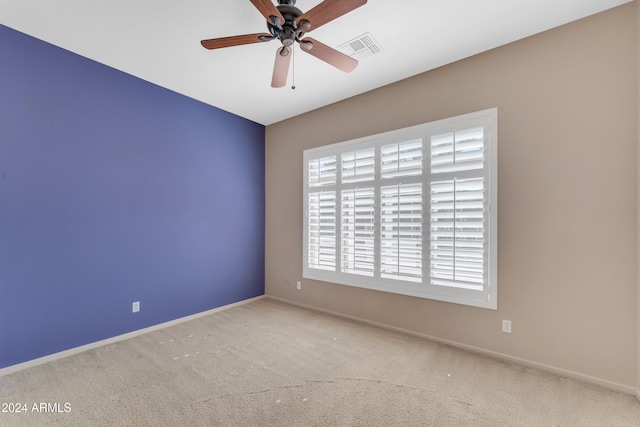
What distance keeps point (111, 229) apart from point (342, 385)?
2804 millimetres

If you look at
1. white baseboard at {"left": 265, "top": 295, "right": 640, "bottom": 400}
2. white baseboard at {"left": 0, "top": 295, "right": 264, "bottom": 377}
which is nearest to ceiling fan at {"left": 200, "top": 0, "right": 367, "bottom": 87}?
white baseboard at {"left": 265, "top": 295, "right": 640, "bottom": 400}

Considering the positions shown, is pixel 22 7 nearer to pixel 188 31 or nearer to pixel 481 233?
pixel 188 31

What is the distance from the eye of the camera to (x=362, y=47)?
2586mm

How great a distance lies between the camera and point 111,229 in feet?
9.75

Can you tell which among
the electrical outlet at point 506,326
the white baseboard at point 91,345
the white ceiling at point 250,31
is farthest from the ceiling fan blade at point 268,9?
the white baseboard at point 91,345

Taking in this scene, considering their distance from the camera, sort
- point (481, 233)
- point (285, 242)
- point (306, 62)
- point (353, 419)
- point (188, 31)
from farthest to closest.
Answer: point (285, 242), point (306, 62), point (481, 233), point (188, 31), point (353, 419)

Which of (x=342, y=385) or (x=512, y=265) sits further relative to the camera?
(x=512, y=265)

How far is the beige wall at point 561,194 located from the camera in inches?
83.0

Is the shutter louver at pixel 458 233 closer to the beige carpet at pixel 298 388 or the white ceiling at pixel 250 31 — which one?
the beige carpet at pixel 298 388

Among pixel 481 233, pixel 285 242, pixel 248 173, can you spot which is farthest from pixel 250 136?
pixel 481 233

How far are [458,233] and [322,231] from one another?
1.78 metres

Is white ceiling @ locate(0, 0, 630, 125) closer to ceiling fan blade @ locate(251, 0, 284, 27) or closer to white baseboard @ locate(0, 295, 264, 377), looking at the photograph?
ceiling fan blade @ locate(251, 0, 284, 27)

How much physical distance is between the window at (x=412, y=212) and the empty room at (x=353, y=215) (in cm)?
2

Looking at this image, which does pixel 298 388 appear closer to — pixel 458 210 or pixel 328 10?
pixel 458 210
